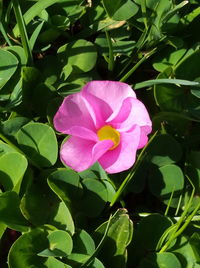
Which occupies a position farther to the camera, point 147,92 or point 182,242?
point 147,92

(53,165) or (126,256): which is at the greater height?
A: (53,165)

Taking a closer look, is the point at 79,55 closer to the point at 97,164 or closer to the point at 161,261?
the point at 97,164

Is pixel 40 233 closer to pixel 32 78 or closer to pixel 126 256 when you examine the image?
pixel 126 256

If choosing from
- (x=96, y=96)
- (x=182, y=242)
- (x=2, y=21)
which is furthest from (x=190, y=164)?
(x=2, y=21)

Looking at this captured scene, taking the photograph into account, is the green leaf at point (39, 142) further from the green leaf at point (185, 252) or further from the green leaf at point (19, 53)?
the green leaf at point (185, 252)

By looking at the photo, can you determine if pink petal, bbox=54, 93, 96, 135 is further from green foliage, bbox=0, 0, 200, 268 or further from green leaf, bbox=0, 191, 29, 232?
green leaf, bbox=0, 191, 29, 232

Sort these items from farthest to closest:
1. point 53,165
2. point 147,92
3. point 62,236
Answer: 1. point 147,92
2. point 53,165
3. point 62,236
